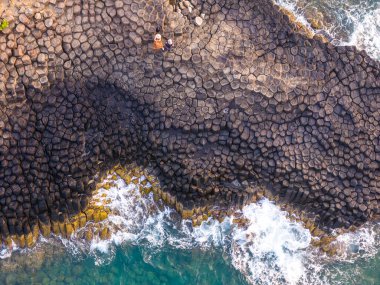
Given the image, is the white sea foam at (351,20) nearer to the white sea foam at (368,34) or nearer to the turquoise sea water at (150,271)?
the white sea foam at (368,34)

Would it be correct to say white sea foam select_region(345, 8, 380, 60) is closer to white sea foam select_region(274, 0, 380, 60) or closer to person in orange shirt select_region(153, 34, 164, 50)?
white sea foam select_region(274, 0, 380, 60)

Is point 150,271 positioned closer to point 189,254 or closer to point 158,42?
point 189,254

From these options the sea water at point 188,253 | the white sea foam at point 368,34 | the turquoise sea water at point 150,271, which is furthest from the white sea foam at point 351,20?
the turquoise sea water at point 150,271

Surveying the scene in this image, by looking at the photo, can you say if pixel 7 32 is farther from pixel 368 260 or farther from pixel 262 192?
pixel 368 260

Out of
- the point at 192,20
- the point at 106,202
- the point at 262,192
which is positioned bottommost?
the point at 106,202

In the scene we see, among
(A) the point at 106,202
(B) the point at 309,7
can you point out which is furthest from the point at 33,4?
(B) the point at 309,7
